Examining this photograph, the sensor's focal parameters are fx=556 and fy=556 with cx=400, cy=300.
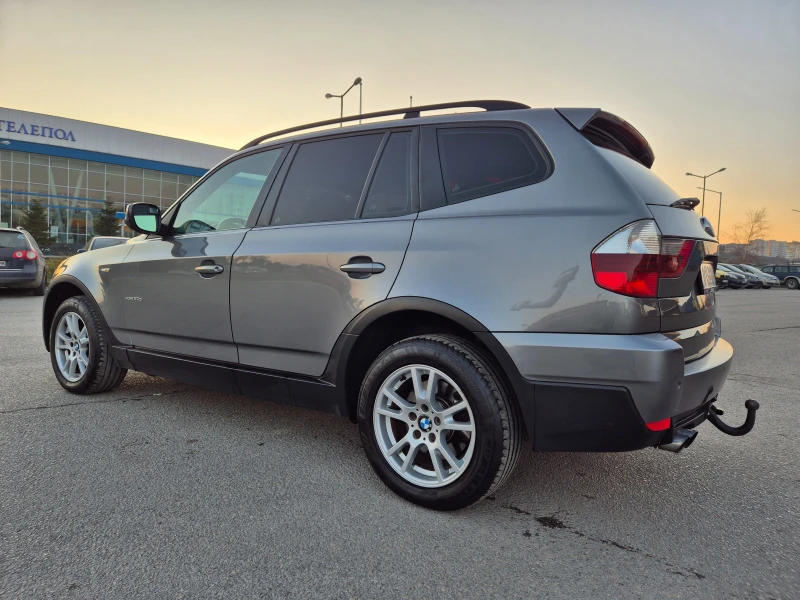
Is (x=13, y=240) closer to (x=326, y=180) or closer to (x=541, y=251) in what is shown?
(x=326, y=180)

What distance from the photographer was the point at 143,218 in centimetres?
369

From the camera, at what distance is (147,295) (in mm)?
3732

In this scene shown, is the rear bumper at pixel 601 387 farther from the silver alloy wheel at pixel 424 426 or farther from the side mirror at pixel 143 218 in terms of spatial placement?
the side mirror at pixel 143 218

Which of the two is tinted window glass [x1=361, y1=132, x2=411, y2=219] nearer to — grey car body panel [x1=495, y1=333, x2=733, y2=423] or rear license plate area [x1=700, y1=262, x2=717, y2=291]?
grey car body panel [x1=495, y1=333, x2=733, y2=423]

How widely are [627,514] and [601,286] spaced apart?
43.3 inches

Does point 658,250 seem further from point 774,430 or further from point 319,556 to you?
point 774,430

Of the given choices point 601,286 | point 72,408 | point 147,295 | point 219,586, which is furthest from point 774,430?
point 72,408

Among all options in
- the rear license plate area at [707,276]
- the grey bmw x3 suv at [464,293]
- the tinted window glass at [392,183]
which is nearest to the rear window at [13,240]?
the grey bmw x3 suv at [464,293]

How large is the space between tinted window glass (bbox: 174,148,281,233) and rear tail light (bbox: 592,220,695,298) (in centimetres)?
213

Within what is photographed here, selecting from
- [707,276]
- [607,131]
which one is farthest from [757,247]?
[607,131]

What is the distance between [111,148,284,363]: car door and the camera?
330cm

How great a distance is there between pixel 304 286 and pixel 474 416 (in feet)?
3.68

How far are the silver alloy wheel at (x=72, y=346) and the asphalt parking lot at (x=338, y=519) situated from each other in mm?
560

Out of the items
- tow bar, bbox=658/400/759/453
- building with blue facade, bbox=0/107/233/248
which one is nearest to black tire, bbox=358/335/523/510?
tow bar, bbox=658/400/759/453
